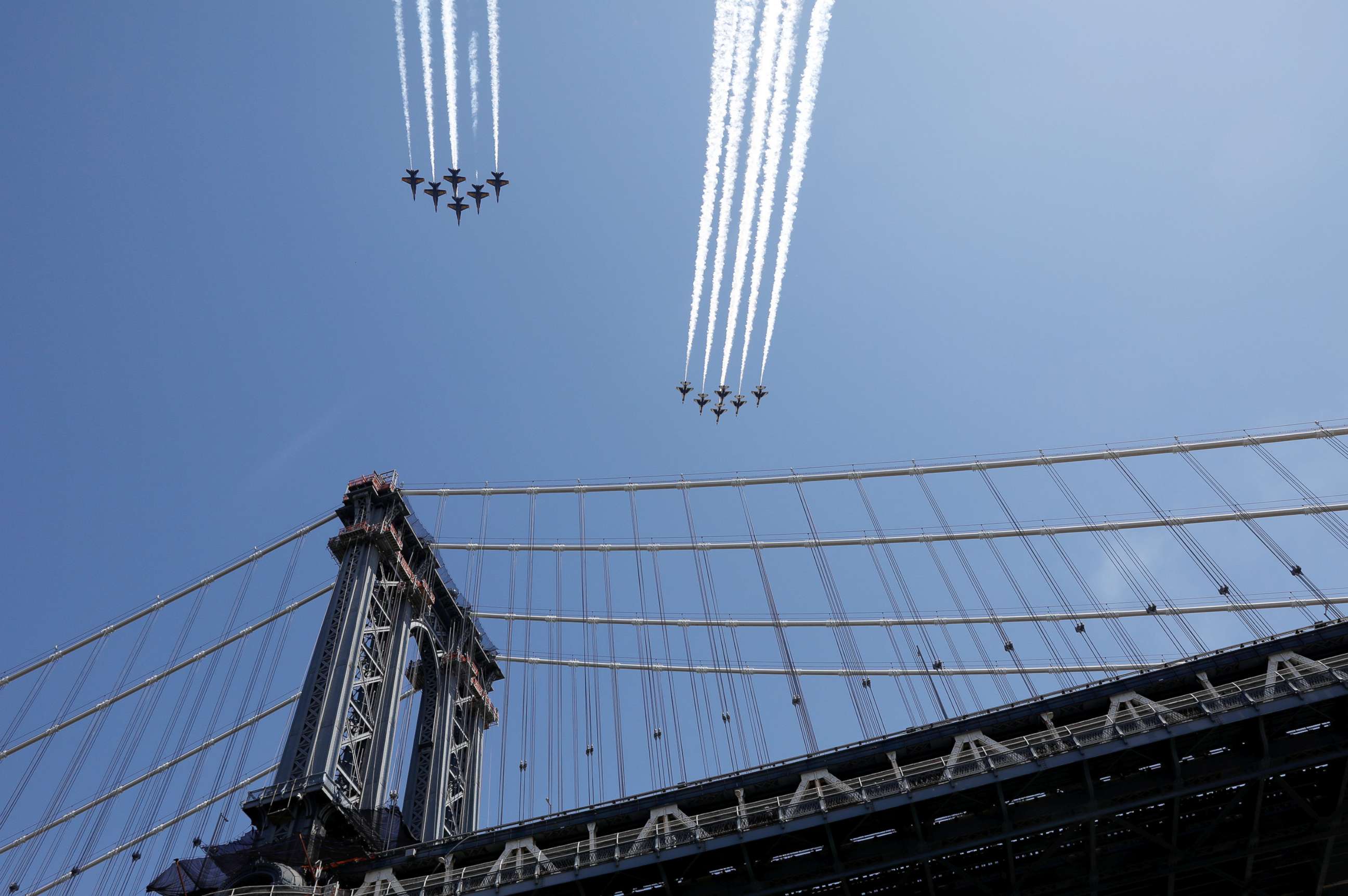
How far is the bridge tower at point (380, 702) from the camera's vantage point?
102 ft

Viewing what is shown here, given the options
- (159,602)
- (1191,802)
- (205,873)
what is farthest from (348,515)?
(1191,802)

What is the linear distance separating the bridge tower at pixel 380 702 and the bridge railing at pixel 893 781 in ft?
12.4

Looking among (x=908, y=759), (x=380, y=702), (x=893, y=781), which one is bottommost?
(x=893, y=781)

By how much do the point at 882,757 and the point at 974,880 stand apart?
12.9 ft

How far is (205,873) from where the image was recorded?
29.9 m

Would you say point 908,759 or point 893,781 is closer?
point 893,781

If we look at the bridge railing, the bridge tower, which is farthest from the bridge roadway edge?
the bridge tower

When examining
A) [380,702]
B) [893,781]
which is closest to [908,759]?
[893,781]

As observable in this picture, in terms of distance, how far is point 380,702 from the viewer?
3650cm

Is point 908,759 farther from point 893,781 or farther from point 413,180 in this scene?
point 413,180

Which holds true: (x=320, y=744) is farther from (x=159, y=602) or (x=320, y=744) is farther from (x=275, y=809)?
(x=159, y=602)

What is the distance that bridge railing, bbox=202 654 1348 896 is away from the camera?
82.7 ft

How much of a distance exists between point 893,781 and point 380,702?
2017 cm

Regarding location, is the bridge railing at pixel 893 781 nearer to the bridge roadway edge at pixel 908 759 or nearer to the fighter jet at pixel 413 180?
the bridge roadway edge at pixel 908 759
